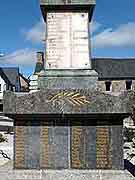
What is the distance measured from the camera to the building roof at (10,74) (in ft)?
186

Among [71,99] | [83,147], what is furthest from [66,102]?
[83,147]

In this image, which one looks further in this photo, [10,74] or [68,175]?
[10,74]

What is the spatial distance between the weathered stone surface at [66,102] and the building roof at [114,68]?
42722mm

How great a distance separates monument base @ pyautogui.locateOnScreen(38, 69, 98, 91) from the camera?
646 centimetres

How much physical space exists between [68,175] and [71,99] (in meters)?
1.18

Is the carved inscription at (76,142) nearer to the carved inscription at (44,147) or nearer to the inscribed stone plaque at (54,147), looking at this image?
the inscribed stone plaque at (54,147)

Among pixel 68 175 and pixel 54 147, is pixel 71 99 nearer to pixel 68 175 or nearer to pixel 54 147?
pixel 54 147

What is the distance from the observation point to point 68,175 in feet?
18.2

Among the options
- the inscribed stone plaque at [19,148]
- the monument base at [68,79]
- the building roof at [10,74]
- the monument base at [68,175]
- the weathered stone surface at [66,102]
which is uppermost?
the building roof at [10,74]

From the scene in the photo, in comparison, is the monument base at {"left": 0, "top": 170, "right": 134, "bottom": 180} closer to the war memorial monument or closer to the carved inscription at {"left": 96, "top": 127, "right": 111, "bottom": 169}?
the war memorial monument

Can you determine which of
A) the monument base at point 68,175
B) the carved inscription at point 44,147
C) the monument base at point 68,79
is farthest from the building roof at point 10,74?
the monument base at point 68,175

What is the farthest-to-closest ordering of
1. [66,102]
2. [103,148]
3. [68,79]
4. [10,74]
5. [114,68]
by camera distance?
[10,74] < [114,68] < [68,79] < [103,148] < [66,102]

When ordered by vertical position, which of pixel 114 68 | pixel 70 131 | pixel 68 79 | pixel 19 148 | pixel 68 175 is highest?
pixel 114 68

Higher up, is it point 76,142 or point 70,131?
point 70,131
